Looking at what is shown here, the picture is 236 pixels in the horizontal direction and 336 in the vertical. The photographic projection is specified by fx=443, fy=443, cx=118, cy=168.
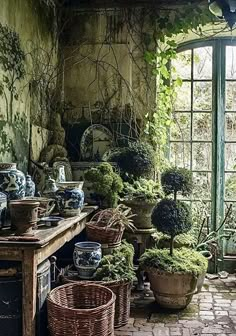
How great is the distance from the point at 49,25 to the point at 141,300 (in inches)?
110

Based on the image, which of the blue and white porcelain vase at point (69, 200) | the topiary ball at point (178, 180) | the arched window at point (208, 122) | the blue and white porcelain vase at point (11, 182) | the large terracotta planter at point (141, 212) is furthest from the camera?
the arched window at point (208, 122)

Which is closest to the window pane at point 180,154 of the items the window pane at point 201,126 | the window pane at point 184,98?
the window pane at point 201,126

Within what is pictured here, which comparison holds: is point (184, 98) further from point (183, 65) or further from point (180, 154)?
point (180, 154)

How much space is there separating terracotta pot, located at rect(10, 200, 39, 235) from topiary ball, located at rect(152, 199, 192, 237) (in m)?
1.37

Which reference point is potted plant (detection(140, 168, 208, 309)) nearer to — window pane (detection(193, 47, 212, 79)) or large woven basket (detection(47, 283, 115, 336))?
large woven basket (detection(47, 283, 115, 336))

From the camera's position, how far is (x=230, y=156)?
4832 millimetres

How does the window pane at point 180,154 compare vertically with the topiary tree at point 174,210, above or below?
above

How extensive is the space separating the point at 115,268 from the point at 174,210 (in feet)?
2.36

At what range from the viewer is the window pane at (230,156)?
482cm

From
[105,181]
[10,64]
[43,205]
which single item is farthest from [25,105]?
[43,205]

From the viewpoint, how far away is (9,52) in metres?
3.37

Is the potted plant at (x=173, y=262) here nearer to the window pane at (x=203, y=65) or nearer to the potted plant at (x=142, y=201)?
the potted plant at (x=142, y=201)

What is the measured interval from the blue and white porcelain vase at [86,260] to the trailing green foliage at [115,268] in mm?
50

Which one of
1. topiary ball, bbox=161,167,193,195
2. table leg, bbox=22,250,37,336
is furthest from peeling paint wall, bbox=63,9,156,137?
table leg, bbox=22,250,37,336
